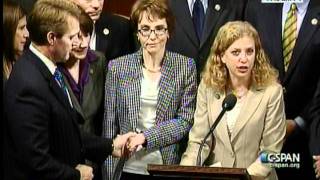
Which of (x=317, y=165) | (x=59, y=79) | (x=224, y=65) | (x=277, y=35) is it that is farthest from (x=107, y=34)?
(x=317, y=165)

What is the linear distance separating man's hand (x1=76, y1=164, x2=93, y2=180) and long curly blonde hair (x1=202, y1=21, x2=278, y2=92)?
2.09ft

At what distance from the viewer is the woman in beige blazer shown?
3.21 m

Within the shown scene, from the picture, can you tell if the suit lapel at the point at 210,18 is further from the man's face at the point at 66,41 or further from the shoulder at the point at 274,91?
the man's face at the point at 66,41

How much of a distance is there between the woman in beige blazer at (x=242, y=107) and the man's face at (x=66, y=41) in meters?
0.60

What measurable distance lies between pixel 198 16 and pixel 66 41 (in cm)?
59

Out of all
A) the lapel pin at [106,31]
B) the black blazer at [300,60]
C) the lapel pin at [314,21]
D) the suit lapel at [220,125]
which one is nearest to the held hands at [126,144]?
the suit lapel at [220,125]

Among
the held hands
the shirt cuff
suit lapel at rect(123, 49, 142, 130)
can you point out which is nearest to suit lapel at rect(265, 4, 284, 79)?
the shirt cuff

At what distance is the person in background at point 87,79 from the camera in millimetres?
3311

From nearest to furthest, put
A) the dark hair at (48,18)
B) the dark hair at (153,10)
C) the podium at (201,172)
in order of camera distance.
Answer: the podium at (201,172) < the dark hair at (48,18) < the dark hair at (153,10)

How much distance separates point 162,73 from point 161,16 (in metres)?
0.25

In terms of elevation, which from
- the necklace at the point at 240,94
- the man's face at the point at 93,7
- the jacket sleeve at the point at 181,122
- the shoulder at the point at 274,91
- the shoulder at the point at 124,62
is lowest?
the jacket sleeve at the point at 181,122

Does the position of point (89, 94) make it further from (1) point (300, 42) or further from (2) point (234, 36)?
(1) point (300, 42)

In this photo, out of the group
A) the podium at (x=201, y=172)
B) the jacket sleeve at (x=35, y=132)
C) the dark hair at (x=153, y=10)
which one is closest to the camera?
the podium at (x=201, y=172)

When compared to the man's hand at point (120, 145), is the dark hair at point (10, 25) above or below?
above
